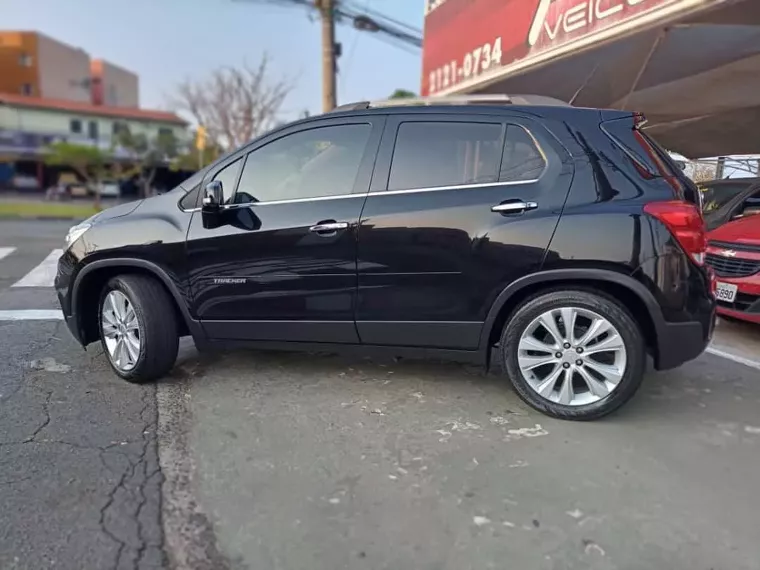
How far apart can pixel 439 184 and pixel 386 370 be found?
57.6 inches

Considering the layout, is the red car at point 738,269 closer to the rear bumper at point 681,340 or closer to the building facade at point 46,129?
the rear bumper at point 681,340

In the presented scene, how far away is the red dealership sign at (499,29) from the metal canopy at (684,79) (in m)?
0.26

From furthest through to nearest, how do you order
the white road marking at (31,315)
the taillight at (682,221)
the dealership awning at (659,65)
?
1. the dealership awning at (659,65)
2. the white road marking at (31,315)
3. the taillight at (682,221)

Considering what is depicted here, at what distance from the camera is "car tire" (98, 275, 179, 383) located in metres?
3.89

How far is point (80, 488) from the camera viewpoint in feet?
8.89

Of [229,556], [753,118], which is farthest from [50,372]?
[753,118]

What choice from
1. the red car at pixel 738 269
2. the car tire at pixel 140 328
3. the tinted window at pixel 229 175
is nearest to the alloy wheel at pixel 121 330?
the car tire at pixel 140 328

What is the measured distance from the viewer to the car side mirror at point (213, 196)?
3.67 meters

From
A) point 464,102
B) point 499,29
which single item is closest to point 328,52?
point 499,29

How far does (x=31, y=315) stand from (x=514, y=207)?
4.84m

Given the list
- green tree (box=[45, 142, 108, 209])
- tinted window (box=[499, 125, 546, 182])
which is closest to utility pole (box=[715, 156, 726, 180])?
tinted window (box=[499, 125, 546, 182])

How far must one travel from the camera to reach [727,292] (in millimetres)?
5180

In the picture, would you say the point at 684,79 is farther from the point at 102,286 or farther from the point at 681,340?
the point at 102,286

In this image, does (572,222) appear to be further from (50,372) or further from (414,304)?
(50,372)
